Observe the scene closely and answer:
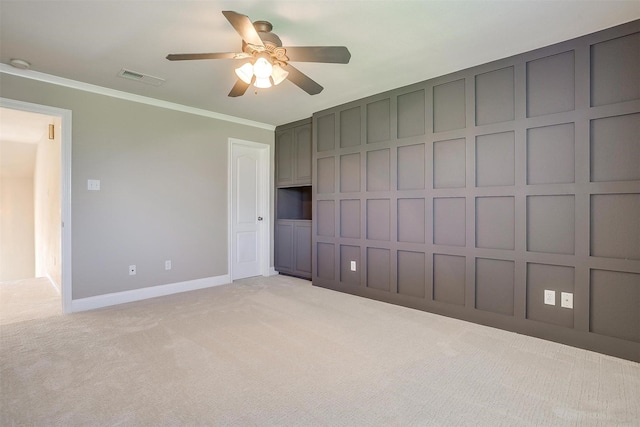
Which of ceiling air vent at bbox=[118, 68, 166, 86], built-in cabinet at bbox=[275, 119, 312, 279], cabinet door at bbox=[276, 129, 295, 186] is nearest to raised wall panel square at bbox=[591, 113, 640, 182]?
built-in cabinet at bbox=[275, 119, 312, 279]

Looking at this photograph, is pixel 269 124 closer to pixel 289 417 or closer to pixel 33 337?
pixel 33 337

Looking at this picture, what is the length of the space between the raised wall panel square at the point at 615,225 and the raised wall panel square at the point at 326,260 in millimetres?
2743

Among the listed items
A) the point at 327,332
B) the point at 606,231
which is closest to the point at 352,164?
the point at 327,332

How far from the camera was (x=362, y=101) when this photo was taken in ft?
13.0

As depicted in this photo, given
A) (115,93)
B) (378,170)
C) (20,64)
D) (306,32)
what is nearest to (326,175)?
(378,170)

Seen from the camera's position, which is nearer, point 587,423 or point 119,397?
point 587,423

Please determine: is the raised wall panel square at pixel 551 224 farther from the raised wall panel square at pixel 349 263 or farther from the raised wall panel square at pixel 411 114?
the raised wall panel square at pixel 349 263

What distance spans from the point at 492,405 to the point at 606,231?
5.43 feet

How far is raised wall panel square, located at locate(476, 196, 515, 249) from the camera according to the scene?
2879 mm

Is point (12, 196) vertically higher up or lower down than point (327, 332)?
higher up

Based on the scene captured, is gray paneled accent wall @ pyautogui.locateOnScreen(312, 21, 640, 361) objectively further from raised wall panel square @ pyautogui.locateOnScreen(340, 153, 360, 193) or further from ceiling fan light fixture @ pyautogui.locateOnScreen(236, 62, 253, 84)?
ceiling fan light fixture @ pyautogui.locateOnScreen(236, 62, 253, 84)

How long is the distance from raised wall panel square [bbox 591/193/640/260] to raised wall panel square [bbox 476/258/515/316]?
64cm

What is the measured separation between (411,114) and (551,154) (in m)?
1.40

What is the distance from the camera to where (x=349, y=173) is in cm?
415
